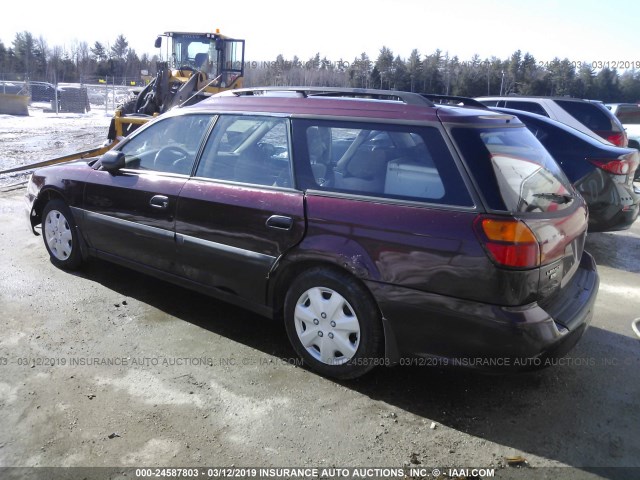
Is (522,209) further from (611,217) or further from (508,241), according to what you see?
(611,217)

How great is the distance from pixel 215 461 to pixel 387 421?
1005 mm

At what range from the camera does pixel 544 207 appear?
316 cm

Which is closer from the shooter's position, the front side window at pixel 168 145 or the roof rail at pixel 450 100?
the roof rail at pixel 450 100

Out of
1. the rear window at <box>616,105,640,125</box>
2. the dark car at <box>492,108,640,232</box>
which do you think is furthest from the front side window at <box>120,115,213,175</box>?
the rear window at <box>616,105,640,125</box>

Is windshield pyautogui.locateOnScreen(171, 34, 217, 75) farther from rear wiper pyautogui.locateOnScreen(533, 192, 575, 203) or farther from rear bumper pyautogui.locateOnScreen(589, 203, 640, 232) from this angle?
rear wiper pyautogui.locateOnScreen(533, 192, 575, 203)

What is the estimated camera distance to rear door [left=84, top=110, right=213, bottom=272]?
4.29m

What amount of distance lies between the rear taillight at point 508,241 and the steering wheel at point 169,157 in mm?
2552

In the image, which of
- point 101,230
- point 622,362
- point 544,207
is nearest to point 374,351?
point 544,207

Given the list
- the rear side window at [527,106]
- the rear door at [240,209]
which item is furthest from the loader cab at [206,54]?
the rear door at [240,209]

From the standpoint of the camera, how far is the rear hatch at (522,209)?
9.32 feet

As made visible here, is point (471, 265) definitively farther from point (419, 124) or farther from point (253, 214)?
point (253, 214)

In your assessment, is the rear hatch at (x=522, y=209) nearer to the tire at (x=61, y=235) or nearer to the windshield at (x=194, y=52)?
the tire at (x=61, y=235)

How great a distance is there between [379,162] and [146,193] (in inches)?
82.3

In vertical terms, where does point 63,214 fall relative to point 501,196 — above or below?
below
